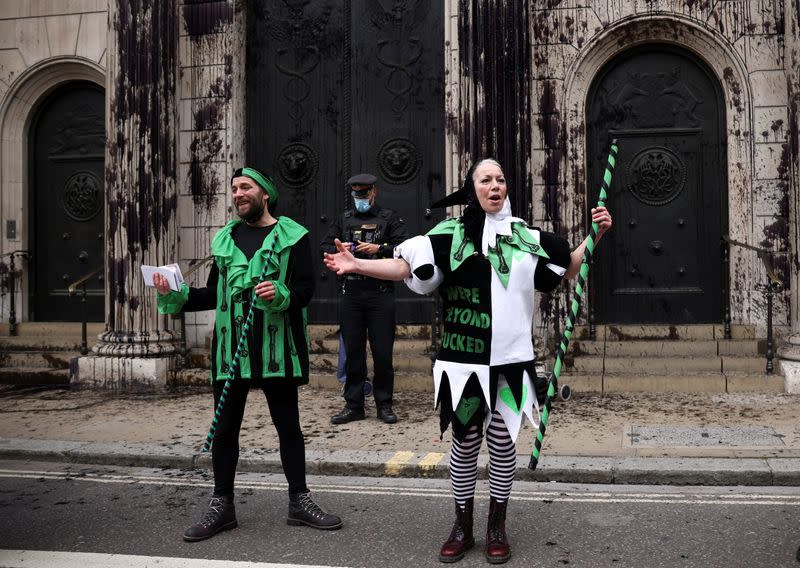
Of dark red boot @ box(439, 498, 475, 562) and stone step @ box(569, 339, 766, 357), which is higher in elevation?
stone step @ box(569, 339, 766, 357)

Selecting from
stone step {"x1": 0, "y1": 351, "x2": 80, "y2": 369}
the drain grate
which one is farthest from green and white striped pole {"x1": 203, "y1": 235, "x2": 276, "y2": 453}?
stone step {"x1": 0, "y1": 351, "x2": 80, "y2": 369}

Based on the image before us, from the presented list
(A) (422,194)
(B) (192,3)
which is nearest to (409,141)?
(A) (422,194)

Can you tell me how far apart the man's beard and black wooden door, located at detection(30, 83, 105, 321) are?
26.2 feet

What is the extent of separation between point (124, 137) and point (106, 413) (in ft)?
11.7

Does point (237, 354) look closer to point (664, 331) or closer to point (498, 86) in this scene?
point (498, 86)

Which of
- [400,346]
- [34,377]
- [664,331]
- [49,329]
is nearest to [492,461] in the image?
[400,346]

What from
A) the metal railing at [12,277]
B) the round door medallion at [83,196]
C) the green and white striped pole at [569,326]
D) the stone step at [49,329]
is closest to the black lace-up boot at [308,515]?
the green and white striped pole at [569,326]

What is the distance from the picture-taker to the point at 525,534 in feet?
15.6

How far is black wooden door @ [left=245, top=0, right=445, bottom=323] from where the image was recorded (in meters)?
10.9

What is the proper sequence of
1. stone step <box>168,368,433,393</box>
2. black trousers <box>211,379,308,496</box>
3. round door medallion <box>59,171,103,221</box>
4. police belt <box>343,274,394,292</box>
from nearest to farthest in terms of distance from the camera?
black trousers <box>211,379,308,496</box>, police belt <box>343,274,394,292</box>, stone step <box>168,368,433,393</box>, round door medallion <box>59,171,103,221</box>

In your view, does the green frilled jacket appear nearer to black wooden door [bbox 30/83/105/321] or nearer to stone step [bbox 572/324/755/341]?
stone step [bbox 572/324/755/341]

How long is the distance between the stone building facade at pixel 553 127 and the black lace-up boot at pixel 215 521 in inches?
225

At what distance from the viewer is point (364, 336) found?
7.98m

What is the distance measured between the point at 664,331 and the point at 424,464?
16.1 feet
